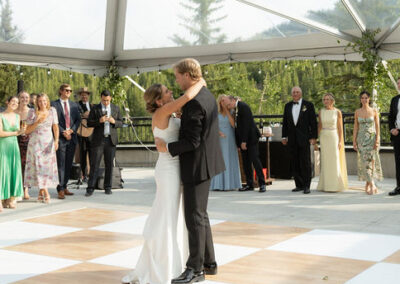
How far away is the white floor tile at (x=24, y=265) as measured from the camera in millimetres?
4551

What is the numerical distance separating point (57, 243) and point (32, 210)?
2.60m

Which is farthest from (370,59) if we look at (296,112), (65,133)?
(65,133)

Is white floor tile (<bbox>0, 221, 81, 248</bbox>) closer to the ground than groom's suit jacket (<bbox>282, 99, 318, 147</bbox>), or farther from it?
closer to the ground

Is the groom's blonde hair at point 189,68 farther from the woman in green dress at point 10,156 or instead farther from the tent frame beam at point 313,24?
the tent frame beam at point 313,24

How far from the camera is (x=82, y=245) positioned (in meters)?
5.68

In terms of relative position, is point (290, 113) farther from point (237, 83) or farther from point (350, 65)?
point (237, 83)

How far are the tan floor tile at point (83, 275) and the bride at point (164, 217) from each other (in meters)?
0.29

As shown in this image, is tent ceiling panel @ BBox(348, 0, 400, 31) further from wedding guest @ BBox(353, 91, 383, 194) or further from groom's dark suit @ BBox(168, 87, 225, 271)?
groom's dark suit @ BBox(168, 87, 225, 271)

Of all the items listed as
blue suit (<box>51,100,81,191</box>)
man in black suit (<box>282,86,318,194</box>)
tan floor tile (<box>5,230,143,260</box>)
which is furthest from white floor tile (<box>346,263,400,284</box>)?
blue suit (<box>51,100,81,191</box>)

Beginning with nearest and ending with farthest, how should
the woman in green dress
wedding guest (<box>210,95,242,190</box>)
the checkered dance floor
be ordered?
the checkered dance floor, the woman in green dress, wedding guest (<box>210,95,242,190</box>)

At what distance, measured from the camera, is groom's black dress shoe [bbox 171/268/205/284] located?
4113mm

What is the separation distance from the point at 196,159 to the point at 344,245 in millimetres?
2107

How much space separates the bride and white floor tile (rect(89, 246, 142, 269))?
66 cm

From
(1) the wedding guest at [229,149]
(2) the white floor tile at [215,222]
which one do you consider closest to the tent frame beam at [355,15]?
(1) the wedding guest at [229,149]
